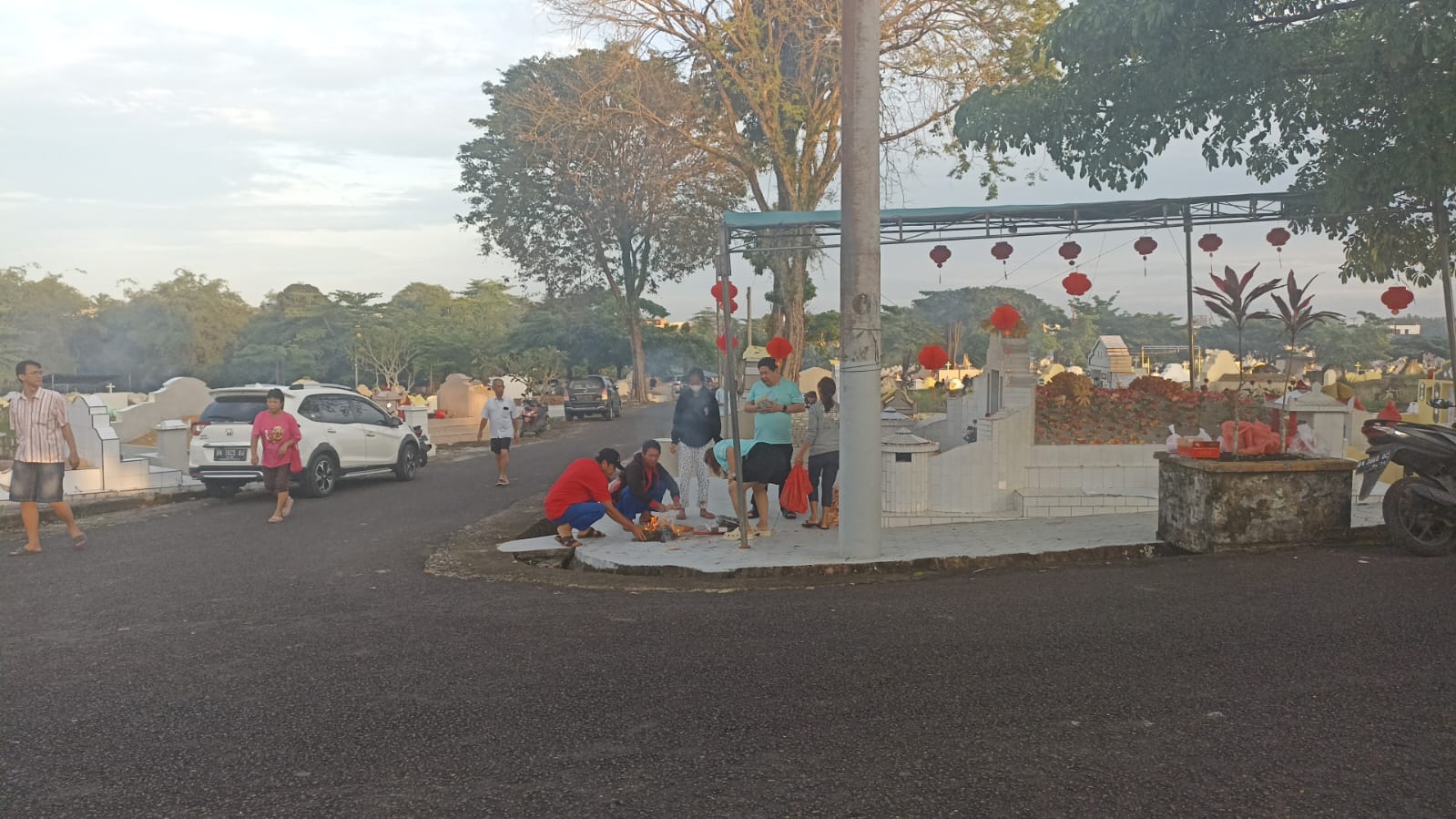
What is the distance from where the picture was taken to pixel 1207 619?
602 centimetres

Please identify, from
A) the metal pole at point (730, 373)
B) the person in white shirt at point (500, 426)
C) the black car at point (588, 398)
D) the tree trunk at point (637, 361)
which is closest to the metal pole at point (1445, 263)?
the metal pole at point (730, 373)

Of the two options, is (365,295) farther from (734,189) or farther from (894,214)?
(894,214)

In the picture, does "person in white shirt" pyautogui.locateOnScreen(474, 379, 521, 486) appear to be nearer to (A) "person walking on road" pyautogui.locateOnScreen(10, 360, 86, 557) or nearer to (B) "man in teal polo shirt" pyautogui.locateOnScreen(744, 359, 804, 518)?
(A) "person walking on road" pyautogui.locateOnScreen(10, 360, 86, 557)

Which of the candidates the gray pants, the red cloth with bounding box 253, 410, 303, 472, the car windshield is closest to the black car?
the car windshield

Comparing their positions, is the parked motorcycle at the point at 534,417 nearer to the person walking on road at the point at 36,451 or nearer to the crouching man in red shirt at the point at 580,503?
the person walking on road at the point at 36,451

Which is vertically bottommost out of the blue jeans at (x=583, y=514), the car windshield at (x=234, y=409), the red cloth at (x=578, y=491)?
the blue jeans at (x=583, y=514)

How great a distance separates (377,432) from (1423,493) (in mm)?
14036

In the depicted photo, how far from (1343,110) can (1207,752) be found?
10.6 m

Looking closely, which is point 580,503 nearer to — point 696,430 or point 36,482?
point 696,430

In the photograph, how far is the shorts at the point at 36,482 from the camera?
9.78 metres

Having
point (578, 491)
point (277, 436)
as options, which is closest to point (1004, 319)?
point (578, 491)

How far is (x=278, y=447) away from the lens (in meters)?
12.4

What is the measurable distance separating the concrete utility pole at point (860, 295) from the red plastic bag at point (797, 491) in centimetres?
206

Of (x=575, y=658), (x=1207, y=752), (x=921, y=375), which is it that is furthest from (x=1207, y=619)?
(x=921, y=375)
